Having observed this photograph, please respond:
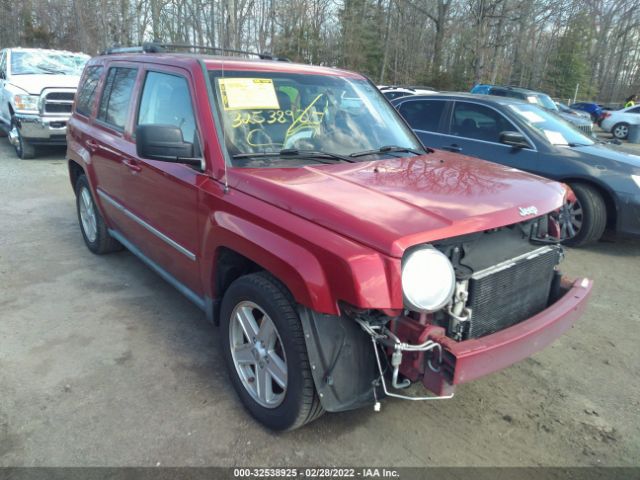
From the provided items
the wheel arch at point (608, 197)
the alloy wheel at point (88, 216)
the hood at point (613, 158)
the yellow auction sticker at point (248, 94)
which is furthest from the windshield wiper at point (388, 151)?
the hood at point (613, 158)

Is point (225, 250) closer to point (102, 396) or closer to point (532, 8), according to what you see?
point (102, 396)

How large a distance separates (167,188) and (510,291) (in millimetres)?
2230

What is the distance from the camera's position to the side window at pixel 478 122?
21.6 feet

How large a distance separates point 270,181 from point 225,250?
1.77 ft

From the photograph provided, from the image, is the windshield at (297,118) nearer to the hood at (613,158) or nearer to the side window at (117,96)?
the side window at (117,96)

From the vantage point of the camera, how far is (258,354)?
2.68m

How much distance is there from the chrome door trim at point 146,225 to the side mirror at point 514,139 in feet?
14.8

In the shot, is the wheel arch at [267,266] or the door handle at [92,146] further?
the door handle at [92,146]

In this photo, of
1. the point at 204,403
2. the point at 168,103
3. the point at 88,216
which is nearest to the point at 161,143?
the point at 168,103

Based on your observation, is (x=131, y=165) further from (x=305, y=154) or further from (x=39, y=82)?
(x=39, y=82)

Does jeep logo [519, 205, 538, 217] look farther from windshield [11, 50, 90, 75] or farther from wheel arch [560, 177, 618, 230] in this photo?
→ windshield [11, 50, 90, 75]

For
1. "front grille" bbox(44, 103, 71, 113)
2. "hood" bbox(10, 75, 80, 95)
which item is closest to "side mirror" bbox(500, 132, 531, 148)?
"front grille" bbox(44, 103, 71, 113)

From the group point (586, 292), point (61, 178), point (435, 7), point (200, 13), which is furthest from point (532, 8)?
point (586, 292)

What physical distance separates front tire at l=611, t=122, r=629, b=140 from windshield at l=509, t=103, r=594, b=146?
51.1 feet
